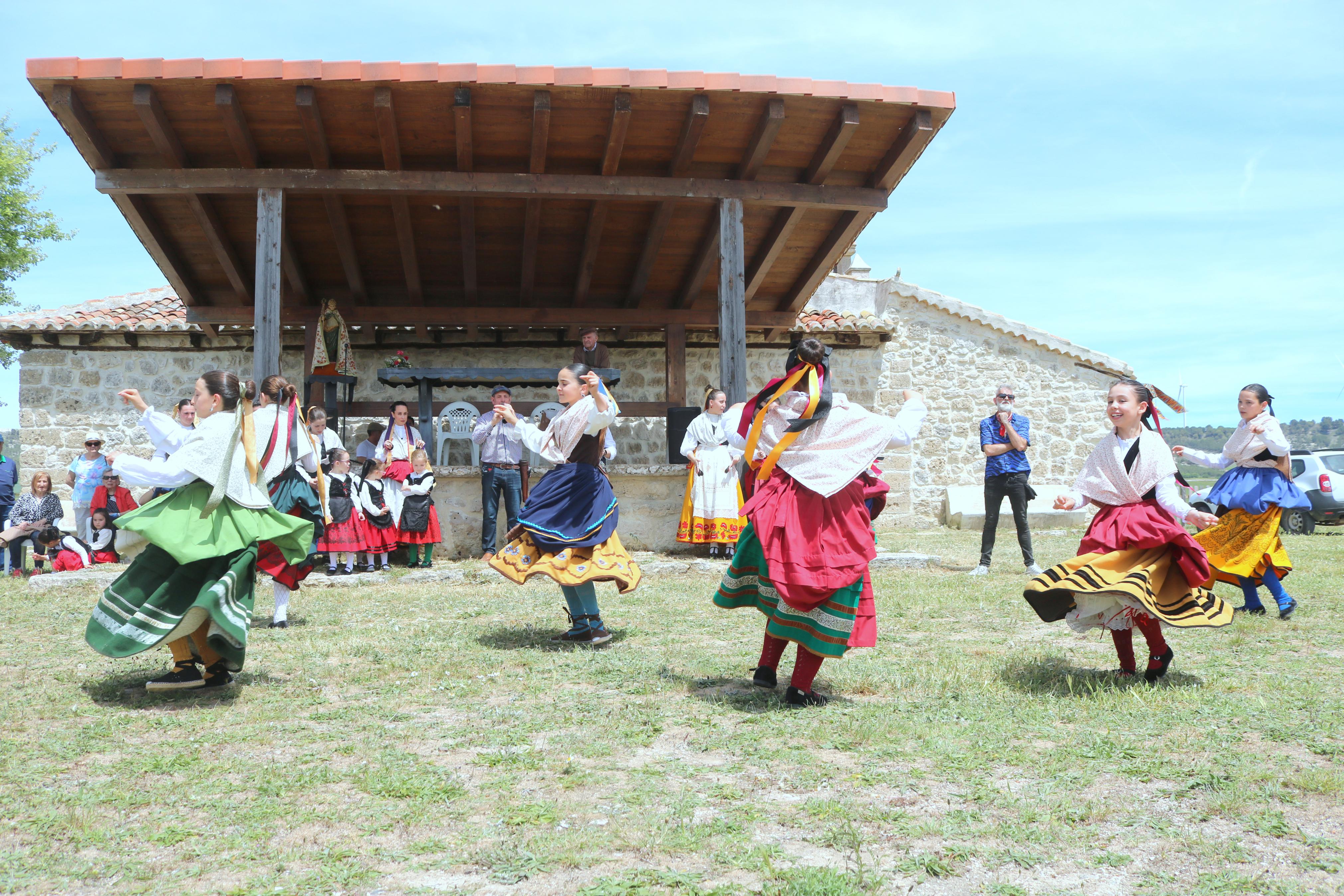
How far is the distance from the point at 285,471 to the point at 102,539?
16.2 ft

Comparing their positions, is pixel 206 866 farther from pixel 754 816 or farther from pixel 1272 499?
pixel 1272 499

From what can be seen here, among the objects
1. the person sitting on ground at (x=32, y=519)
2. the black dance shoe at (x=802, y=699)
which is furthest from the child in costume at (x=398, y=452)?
the black dance shoe at (x=802, y=699)

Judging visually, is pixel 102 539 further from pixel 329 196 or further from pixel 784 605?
pixel 784 605

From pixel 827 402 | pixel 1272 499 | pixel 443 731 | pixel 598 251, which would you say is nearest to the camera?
pixel 443 731

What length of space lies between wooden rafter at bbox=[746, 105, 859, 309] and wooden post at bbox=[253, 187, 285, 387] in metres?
5.12

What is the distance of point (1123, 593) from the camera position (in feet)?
13.4

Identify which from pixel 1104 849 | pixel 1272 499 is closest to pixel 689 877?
pixel 1104 849

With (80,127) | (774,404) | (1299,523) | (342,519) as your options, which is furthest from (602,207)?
(1299,523)

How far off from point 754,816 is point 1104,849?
94cm

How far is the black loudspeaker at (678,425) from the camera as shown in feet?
36.7

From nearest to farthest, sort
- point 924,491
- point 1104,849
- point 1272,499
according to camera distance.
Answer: point 1104,849, point 1272,499, point 924,491

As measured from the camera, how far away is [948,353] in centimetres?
1631

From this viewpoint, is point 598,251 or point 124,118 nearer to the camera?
point 124,118

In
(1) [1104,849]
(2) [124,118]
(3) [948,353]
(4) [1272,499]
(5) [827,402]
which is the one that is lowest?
(1) [1104,849]
